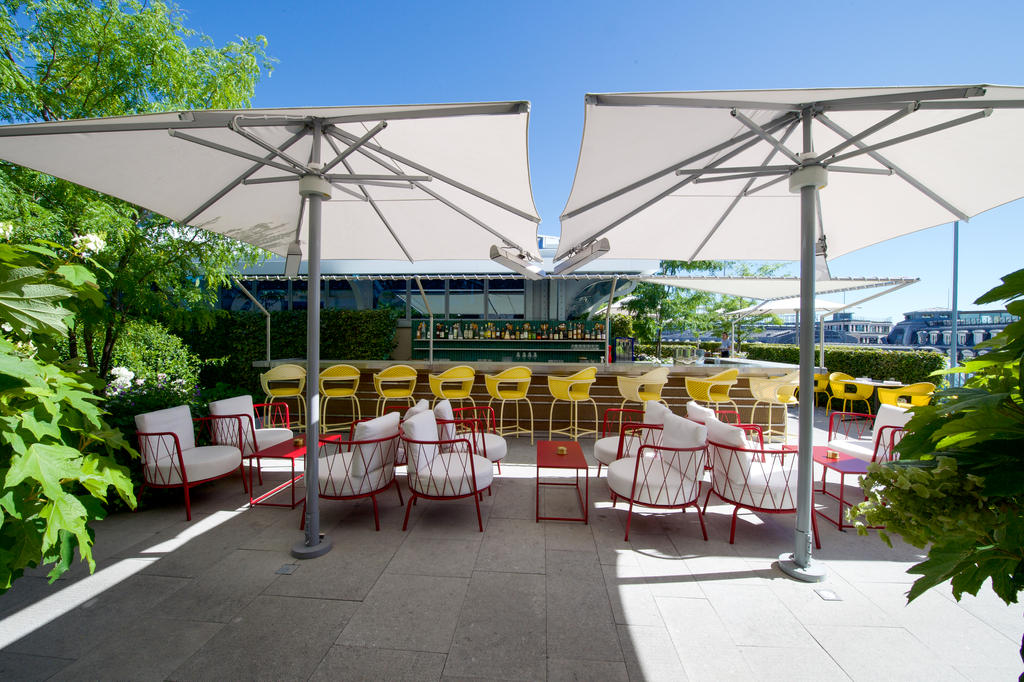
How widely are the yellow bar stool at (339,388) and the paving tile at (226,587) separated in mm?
3148

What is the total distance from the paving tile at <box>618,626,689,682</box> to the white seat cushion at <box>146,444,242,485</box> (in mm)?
3688

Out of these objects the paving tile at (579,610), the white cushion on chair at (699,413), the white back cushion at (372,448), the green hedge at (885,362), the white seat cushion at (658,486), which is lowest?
the paving tile at (579,610)

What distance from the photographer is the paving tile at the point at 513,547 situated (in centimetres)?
285

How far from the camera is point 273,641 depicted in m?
2.14

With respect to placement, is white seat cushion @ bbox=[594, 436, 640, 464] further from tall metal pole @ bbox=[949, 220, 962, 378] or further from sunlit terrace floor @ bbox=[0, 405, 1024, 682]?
tall metal pole @ bbox=[949, 220, 962, 378]

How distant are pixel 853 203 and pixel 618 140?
277cm

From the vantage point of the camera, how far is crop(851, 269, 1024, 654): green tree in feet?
2.16

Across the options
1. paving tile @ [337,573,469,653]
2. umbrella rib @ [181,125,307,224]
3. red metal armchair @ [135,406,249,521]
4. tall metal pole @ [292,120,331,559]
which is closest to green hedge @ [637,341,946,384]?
paving tile @ [337,573,469,653]

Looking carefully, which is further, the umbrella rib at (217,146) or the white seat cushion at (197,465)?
the white seat cushion at (197,465)

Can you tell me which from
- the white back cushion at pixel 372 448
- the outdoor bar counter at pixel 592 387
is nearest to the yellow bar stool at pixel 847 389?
the outdoor bar counter at pixel 592 387

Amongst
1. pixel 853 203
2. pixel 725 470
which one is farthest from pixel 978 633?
pixel 853 203

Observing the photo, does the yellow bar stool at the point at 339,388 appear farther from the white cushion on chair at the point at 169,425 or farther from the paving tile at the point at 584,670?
the paving tile at the point at 584,670

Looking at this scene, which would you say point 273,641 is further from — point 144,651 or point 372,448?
point 372,448

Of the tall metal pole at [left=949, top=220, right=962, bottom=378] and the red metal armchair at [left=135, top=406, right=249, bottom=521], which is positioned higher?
the tall metal pole at [left=949, top=220, right=962, bottom=378]
